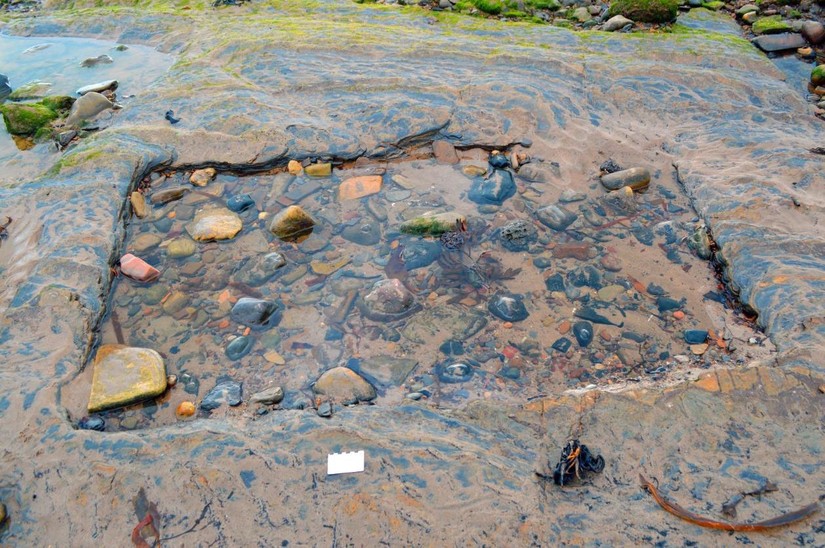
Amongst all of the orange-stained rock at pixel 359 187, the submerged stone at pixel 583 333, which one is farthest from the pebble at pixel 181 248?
the submerged stone at pixel 583 333

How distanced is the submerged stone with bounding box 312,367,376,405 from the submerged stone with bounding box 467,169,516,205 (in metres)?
2.20

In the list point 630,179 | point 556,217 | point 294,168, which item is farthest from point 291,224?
point 630,179

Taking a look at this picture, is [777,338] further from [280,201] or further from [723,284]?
[280,201]

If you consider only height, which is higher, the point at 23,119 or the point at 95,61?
the point at 95,61

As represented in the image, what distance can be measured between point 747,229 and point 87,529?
→ 4.73 m

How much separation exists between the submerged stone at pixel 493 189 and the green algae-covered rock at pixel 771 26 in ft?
17.0

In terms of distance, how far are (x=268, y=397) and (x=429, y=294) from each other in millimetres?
1401

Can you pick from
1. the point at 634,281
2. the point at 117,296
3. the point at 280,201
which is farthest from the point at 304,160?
the point at 634,281

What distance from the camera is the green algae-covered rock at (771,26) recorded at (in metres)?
7.36

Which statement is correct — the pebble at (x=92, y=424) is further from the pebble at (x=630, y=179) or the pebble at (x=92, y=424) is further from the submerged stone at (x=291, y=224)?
the pebble at (x=630, y=179)

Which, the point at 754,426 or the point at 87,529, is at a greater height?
the point at 754,426

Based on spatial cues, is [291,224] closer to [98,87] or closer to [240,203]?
[240,203]

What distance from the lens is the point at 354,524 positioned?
2.62m

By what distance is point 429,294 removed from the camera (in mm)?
4090
